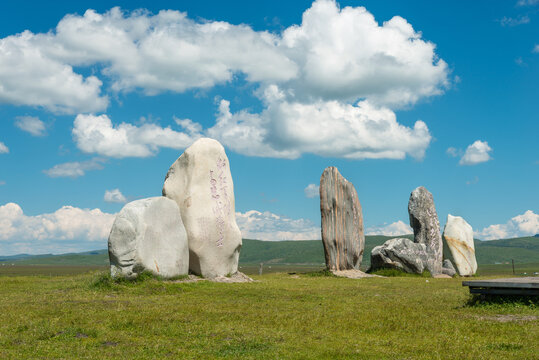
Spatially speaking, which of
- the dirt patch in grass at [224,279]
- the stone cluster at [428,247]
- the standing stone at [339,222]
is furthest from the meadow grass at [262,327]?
the stone cluster at [428,247]

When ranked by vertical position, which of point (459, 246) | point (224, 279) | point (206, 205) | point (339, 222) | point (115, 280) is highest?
point (206, 205)

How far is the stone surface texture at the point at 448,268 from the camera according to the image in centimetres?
3328

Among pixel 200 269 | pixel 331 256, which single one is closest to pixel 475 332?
pixel 200 269

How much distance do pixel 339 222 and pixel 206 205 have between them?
31.5 ft

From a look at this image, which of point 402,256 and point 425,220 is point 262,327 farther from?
point 425,220

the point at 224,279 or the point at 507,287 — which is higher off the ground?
the point at 507,287

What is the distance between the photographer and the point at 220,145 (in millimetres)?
26484

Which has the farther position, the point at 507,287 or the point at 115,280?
the point at 115,280

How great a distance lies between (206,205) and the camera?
24.5 m

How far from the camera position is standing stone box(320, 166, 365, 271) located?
30891 millimetres

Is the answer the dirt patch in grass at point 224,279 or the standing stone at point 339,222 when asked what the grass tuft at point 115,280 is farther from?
the standing stone at point 339,222

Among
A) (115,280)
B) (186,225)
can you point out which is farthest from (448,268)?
(115,280)

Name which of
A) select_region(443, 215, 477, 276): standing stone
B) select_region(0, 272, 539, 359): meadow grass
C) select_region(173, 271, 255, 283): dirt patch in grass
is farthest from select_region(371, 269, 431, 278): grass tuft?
select_region(0, 272, 539, 359): meadow grass

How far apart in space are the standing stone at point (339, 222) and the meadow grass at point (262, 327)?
517 inches
